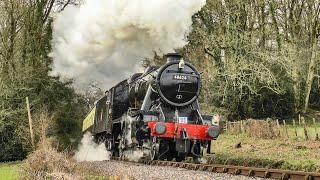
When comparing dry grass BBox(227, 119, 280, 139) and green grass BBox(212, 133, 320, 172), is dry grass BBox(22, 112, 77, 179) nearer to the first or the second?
green grass BBox(212, 133, 320, 172)

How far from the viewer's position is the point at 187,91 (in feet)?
52.5

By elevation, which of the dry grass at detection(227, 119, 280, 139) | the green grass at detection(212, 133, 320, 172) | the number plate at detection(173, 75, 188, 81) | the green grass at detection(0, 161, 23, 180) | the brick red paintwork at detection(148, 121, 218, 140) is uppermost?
the number plate at detection(173, 75, 188, 81)

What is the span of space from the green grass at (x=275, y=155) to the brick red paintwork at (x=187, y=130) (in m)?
1.53

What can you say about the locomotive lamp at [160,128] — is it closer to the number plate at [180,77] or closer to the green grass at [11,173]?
the number plate at [180,77]

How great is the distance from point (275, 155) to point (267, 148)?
2.98 metres

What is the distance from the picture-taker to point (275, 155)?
1752 cm

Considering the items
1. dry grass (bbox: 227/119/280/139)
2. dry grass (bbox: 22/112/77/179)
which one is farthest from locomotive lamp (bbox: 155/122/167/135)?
dry grass (bbox: 227/119/280/139)

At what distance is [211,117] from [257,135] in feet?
35.6

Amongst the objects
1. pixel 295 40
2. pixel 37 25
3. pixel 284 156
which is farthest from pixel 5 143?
pixel 295 40

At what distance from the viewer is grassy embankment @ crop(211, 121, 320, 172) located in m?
14.3

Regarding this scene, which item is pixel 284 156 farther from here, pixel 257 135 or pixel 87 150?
pixel 87 150

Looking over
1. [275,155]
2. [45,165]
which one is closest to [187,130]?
[275,155]

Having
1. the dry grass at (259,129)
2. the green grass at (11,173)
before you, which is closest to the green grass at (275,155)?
the dry grass at (259,129)

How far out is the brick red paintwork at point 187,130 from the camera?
48.1ft
